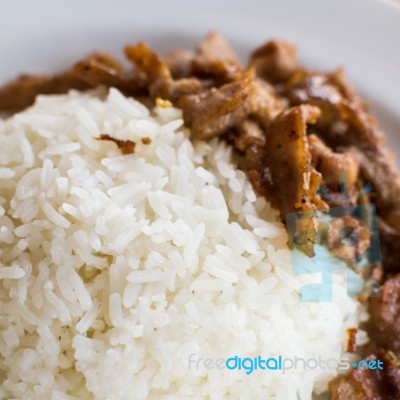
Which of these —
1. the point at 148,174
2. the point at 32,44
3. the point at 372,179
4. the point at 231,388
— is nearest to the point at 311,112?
the point at 372,179

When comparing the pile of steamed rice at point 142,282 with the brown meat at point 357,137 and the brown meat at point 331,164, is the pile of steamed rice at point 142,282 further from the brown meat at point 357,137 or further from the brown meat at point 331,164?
the brown meat at point 357,137

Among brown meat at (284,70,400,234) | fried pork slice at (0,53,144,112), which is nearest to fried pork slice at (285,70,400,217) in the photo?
brown meat at (284,70,400,234)

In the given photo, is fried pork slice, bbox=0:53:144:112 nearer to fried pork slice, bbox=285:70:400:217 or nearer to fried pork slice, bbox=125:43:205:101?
fried pork slice, bbox=125:43:205:101

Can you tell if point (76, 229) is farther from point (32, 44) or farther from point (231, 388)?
point (32, 44)

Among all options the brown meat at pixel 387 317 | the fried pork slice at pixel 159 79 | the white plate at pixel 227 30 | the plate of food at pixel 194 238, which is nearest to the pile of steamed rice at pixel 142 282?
the plate of food at pixel 194 238

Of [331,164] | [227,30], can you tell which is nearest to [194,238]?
[331,164]
